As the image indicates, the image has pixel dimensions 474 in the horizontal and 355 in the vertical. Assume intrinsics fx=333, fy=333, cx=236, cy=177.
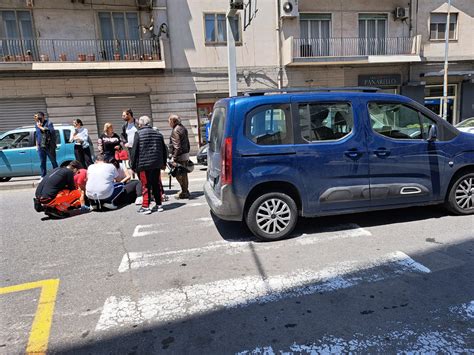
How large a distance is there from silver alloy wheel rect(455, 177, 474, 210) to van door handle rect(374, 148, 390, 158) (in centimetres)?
141

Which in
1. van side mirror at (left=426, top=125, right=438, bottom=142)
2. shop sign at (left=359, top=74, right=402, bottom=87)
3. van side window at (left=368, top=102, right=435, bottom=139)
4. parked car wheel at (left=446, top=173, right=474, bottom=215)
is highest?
shop sign at (left=359, top=74, right=402, bottom=87)

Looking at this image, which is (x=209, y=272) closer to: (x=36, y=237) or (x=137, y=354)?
(x=137, y=354)

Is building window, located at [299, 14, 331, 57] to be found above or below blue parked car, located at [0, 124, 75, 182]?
above

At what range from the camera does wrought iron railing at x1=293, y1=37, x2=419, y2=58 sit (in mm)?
16156

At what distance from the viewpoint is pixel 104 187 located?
20.4 ft

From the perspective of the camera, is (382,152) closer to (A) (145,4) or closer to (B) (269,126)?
(B) (269,126)

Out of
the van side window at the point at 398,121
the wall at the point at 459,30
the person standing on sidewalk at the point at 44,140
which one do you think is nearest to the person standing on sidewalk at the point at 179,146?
the van side window at the point at 398,121

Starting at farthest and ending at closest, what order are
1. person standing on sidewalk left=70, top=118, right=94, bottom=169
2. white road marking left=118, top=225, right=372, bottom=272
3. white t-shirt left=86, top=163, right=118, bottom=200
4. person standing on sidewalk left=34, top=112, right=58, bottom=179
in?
person standing on sidewalk left=70, top=118, right=94, bottom=169 → person standing on sidewalk left=34, top=112, right=58, bottom=179 → white t-shirt left=86, top=163, right=118, bottom=200 → white road marking left=118, top=225, right=372, bottom=272

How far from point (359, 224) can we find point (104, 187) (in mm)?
4500

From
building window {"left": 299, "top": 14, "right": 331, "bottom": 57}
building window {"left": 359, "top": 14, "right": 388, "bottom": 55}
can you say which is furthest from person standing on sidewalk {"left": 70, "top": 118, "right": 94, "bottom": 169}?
building window {"left": 359, "top": 14, "right": 388, "bottom": 55}

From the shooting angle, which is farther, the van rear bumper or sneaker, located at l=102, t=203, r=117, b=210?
sneaker, located at l=102, t=203, r=117, b=210

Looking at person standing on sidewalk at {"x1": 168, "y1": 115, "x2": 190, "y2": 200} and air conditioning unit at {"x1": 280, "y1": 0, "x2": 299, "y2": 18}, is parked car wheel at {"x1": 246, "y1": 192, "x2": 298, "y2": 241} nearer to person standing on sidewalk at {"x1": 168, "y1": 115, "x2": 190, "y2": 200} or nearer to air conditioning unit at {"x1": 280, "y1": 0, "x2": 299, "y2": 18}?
person standing on sidewalk at {"x1": 168, "y1": 115, "x2": 190, "y2": 200}

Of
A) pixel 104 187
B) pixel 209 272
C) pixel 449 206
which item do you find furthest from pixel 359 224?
pixel 104 187

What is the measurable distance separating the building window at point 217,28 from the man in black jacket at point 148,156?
36.3 feet
